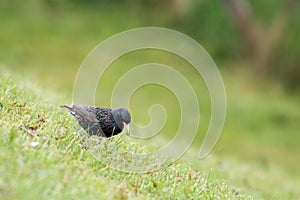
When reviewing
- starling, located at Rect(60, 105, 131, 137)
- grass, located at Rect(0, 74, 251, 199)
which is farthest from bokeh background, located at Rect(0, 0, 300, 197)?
starling, located at Rect(60, 105, 131, 137)

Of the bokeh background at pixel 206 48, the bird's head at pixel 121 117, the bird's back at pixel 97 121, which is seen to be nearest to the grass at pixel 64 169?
the bird's back at pixel 97 121

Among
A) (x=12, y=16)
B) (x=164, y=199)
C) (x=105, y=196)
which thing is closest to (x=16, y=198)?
(x=105, y=196)

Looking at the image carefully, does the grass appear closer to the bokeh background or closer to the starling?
the starling

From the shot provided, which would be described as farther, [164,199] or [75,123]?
[75,123]

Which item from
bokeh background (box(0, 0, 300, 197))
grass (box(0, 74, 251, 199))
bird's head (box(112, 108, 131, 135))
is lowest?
grass (box(0, 74, 251, 199))

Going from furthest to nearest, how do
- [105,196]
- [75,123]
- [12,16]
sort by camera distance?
[12,16] → [75,123] → [105,196]

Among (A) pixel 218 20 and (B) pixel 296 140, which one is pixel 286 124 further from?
(A) pixel 218 20
